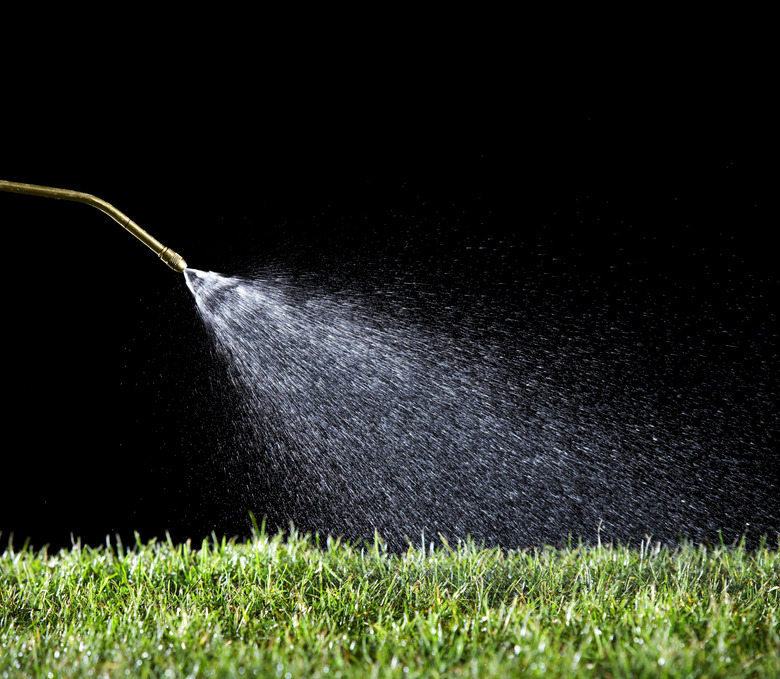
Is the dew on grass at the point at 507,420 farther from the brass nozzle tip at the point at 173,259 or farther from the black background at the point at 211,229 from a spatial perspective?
the brass nozzle tip at the point at 173,259

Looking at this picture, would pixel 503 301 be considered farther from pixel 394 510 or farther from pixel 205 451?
pixel 205 451

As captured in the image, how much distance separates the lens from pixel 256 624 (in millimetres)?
1831

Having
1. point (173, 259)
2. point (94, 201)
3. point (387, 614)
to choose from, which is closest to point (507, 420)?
point (387, 614)

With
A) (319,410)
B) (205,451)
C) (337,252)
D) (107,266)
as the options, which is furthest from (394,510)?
(107,266)

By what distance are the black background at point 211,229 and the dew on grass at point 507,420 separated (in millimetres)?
244

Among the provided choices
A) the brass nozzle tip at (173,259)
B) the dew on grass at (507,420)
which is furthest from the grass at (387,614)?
the brass nozzle tip at (173,259)

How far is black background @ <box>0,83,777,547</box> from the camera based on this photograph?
3.25 meters

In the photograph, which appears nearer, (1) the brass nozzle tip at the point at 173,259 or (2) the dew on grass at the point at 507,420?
(1) the brass nozzle tip at the point at 173,259

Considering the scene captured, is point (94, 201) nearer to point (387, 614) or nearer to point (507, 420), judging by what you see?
point (387, 614)

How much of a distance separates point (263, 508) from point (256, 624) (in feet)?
4.85

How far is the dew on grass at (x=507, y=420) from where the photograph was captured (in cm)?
307

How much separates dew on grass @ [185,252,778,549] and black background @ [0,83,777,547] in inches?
9.6

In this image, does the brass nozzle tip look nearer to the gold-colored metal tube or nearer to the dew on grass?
the gold-colored metal tube

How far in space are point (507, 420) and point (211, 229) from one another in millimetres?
1505
